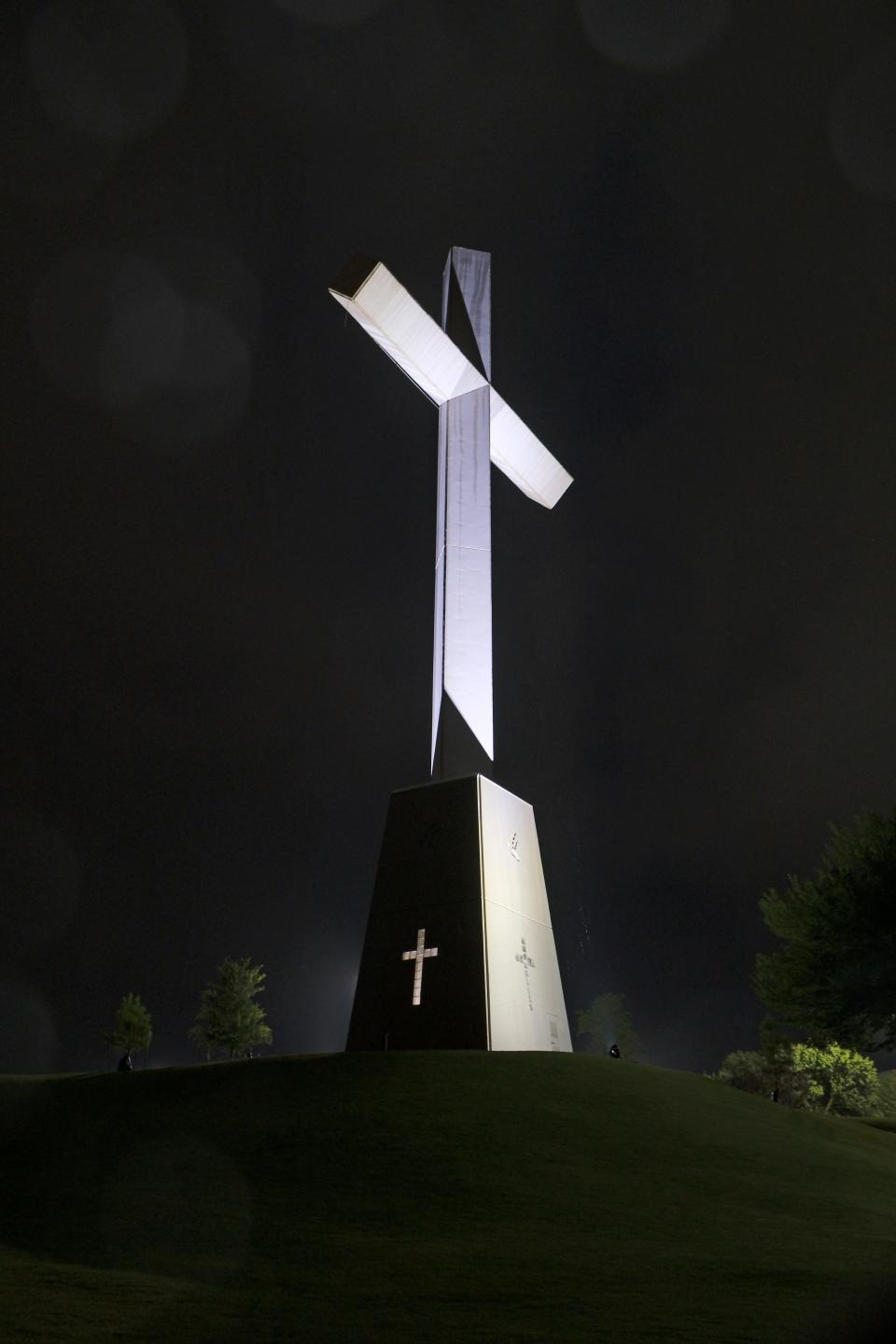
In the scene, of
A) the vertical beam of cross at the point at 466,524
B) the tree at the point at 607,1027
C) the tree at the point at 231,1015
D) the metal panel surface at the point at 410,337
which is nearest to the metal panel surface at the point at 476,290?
the vertical beam of cross at the point at 466,524

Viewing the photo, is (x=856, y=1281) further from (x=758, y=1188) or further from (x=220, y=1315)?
(x=220, y=1315)

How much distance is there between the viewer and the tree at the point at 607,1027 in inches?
2425

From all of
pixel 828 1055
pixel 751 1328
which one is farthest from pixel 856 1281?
pixel 828 1055

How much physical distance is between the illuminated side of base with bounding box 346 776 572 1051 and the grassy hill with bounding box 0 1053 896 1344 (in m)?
Answer: 2.53

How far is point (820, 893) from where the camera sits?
76.1ft

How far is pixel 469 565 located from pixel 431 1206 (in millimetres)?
19960

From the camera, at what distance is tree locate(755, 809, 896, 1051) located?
22234 mm

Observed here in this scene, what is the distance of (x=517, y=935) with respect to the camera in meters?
24.9

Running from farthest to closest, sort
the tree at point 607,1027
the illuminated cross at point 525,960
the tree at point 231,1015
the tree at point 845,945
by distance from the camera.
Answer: the tree at point 607,1027 < the tree at point 231,1015 < the illuminated cross at point 525,960 < the tree at point 845,945

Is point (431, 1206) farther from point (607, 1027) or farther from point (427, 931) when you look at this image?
point (607, 1027)

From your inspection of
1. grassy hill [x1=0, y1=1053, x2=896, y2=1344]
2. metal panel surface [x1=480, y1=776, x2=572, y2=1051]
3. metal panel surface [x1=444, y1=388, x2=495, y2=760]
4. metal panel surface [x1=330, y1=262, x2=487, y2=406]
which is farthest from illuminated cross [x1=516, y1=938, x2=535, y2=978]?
metal panel surface [x1=330, y1=262, x2=487, y2=406]

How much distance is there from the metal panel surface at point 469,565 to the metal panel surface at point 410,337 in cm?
71

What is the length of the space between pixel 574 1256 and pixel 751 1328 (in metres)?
3.33

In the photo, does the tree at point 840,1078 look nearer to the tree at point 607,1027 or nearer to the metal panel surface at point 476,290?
the tree at point 607,1027
